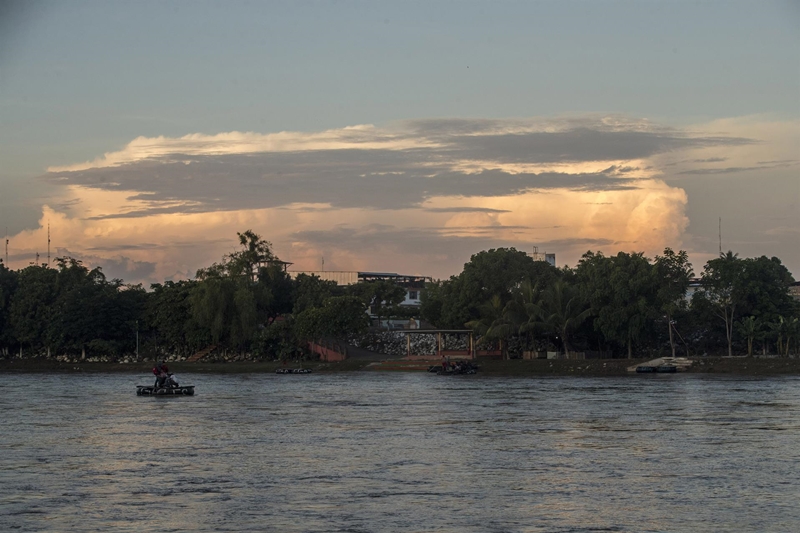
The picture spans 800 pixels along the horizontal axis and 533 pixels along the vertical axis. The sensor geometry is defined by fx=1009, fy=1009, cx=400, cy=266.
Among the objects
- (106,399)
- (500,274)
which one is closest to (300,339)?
(500,274)

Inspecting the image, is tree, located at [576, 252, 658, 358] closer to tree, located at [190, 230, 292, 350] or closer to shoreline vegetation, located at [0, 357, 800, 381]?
shoreline vegetation, located at [0, 357, 800, 381]

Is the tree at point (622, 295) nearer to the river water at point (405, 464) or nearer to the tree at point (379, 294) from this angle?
the river water at point (405, 464)

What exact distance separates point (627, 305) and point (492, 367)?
12.3 metres

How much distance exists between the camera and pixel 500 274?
9000 centimetres

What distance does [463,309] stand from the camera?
299 ft

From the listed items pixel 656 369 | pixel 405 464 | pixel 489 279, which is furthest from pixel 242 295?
pixel 405 464

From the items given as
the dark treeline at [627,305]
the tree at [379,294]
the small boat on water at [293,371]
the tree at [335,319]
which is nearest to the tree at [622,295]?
Result: the dark treeline at [627,305]

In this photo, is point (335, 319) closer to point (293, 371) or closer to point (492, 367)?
point (293, 371)

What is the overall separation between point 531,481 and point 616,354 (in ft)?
227

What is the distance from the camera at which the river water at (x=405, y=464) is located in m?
19.5

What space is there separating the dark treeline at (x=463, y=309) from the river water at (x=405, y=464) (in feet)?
101

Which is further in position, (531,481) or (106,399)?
(106,399)

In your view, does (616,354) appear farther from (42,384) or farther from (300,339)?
(42,384)

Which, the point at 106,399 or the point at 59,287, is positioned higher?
the point at 59,287
